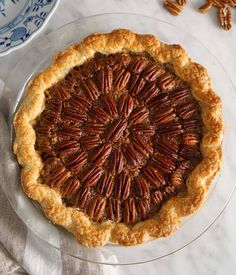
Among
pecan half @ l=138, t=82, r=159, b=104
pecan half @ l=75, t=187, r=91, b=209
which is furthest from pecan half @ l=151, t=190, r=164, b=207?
pecan half @ l=138, t=82, r=159, b=104

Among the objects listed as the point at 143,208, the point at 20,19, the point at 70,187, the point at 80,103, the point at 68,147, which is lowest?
the point at 143,208

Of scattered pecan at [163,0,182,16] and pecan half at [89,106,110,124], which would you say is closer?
pecan half at [89,106,110,124]

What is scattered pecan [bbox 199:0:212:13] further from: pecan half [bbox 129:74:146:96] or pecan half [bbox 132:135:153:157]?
pecan half [bbox 132:135:153:157]

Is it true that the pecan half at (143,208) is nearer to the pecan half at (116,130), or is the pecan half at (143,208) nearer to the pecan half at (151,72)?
the pecan half at (116,130)

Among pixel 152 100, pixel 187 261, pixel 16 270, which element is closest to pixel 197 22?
pixel 152 100

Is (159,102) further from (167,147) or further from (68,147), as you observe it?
(68,147)

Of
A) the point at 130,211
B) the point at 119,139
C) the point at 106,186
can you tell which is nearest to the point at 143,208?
the point at 130,211

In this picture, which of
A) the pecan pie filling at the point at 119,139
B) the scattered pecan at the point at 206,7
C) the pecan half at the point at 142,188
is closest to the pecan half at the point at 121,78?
the pecan pie filling at the point at 119,139
